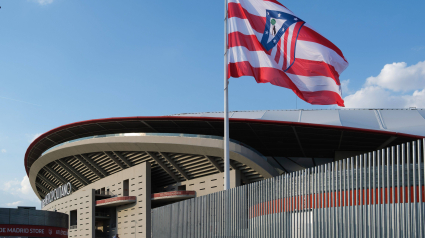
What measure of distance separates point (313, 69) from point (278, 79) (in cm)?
129

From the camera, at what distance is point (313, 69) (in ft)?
52.4

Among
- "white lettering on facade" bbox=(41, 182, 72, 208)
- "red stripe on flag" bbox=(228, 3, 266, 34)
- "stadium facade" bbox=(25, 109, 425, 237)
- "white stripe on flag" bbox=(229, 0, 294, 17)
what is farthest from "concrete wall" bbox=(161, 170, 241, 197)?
"white stripe on flag" bbox=(229, 0, 294, 17)

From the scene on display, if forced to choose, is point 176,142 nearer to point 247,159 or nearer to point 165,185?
point 247,159

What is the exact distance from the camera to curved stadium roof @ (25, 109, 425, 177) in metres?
37.7

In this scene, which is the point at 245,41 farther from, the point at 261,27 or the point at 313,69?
the point at 313,69

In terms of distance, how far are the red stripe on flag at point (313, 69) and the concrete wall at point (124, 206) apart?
2965cm

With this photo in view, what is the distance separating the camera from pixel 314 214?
11.5 metres

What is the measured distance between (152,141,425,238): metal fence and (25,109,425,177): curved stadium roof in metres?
22.5

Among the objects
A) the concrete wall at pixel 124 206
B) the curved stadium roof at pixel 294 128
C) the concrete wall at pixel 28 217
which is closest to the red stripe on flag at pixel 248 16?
the curved stadium roof at pixel 294 128

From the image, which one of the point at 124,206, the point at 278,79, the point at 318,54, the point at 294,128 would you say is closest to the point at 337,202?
the point at 278,79

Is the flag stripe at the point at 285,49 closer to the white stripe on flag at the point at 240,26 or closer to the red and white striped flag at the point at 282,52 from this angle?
the red and white striped flag at the point at 282,52

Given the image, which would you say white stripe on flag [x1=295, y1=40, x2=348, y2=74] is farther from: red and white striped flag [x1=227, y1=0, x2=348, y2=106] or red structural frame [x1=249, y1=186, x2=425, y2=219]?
red structural frame [x1=249, y1=186, x2=425, y2=219]

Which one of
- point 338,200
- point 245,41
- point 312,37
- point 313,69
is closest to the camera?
point 338,200

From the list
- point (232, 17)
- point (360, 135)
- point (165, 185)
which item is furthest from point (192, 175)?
point (232, 17)
